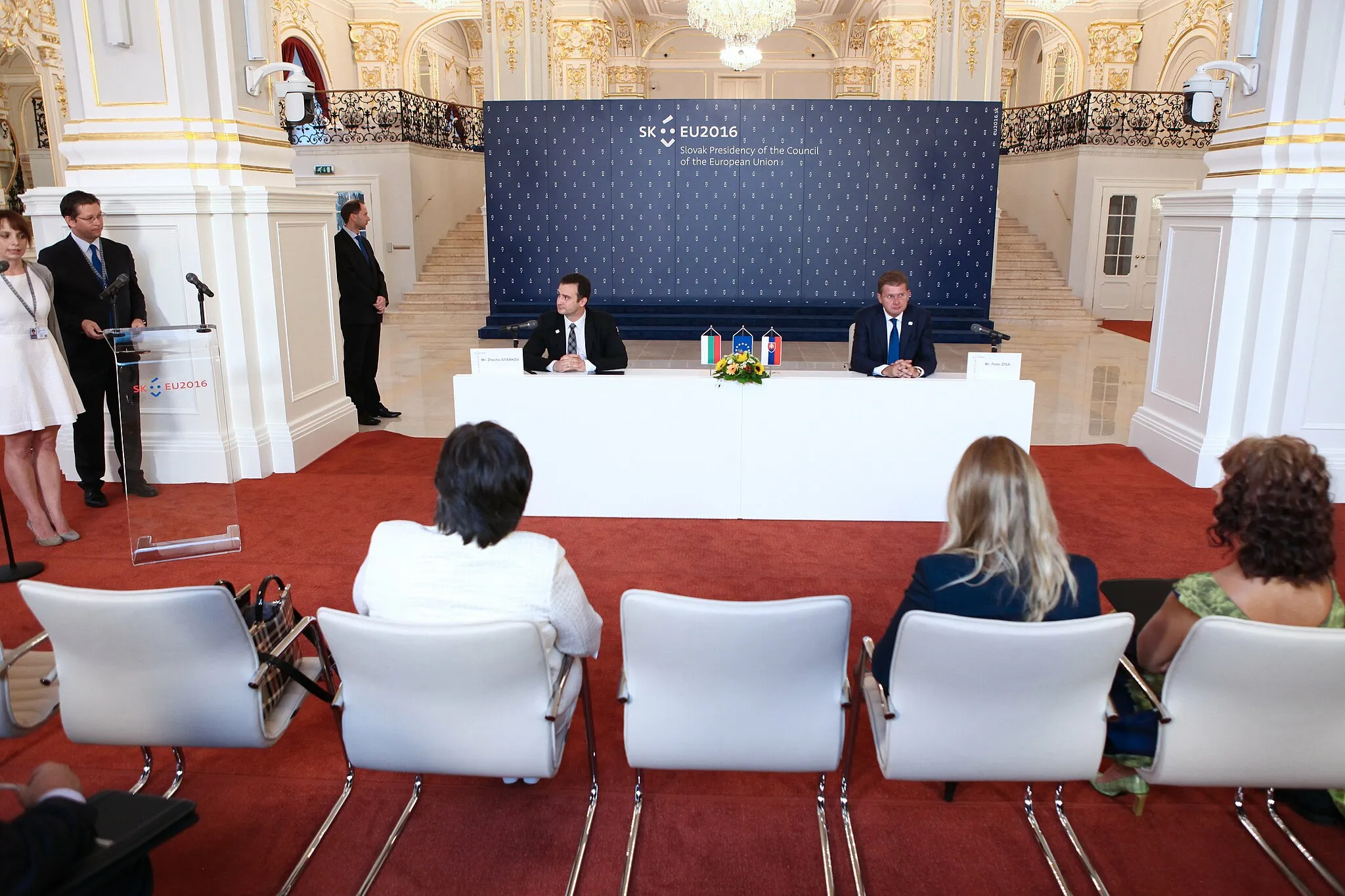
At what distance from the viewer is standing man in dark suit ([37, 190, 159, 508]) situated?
4.90 metres

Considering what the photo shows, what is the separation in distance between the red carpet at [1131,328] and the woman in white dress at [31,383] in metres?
12.2

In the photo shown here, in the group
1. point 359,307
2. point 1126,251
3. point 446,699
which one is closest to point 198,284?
point 359,307

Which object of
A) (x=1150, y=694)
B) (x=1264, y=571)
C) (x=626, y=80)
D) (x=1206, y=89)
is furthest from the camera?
(x=626, y=80)

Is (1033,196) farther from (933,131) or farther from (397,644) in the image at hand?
(397,644)

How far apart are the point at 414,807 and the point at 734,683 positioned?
3.64 feet

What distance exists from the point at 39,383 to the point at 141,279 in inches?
50.1

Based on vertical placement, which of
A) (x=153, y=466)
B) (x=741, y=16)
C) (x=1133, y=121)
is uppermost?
(x=741, y=16)

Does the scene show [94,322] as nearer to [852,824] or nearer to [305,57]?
[852,824]

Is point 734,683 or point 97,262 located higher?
point 97,262

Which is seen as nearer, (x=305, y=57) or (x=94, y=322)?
(x=94, y=322)

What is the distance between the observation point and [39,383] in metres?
4.50

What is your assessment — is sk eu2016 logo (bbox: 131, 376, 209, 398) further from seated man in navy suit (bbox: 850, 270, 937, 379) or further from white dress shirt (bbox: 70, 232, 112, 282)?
seated man in navy suit (bbox: 850, 270, 937, 379)

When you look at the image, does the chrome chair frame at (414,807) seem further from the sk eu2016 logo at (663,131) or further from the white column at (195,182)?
the sk eu2016 logo at (663,131)

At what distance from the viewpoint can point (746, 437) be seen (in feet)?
16.5
